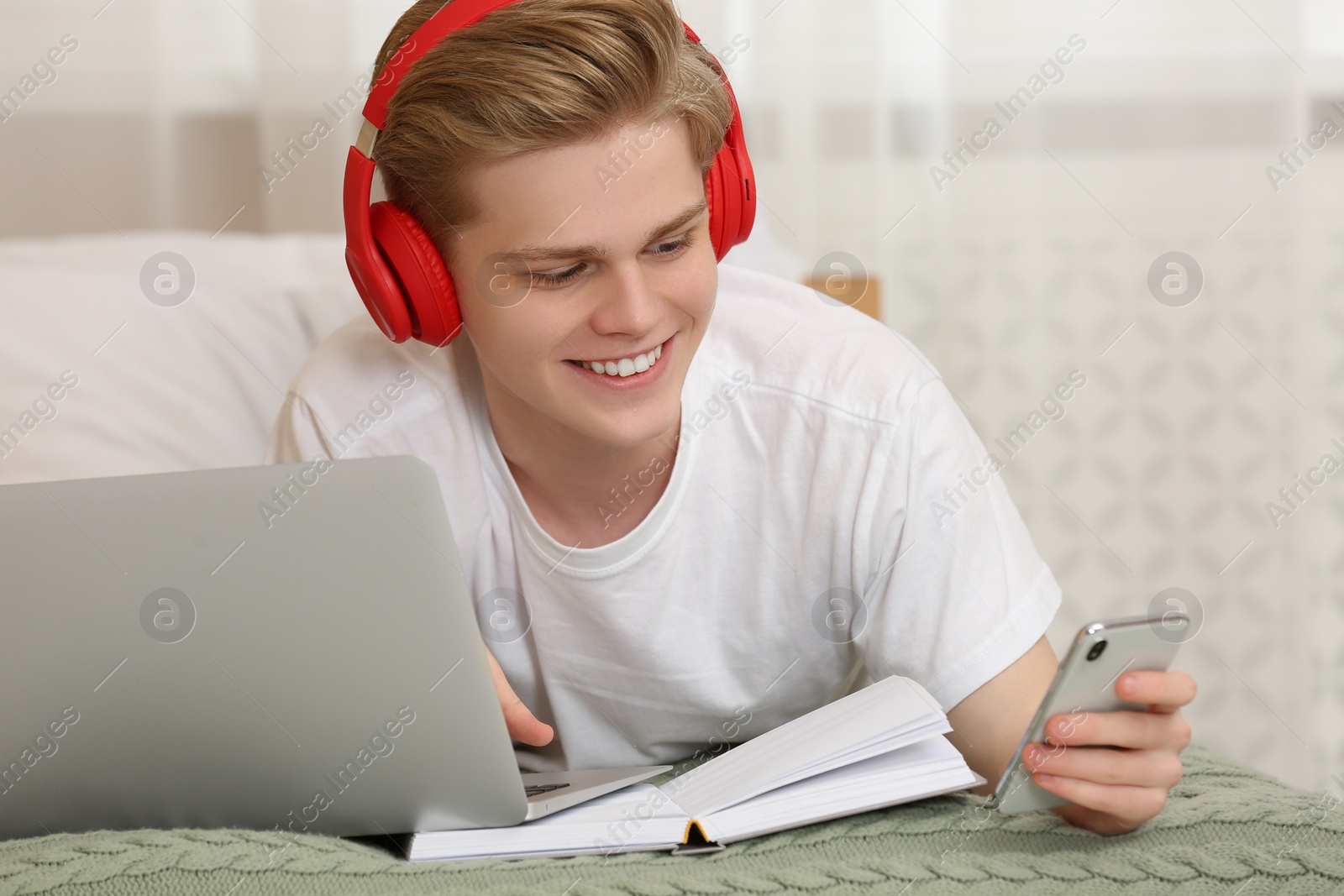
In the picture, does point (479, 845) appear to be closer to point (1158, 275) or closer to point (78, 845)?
point (78, 845)

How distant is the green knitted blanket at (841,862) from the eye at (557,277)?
1.43ft

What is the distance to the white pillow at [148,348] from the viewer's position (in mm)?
1284

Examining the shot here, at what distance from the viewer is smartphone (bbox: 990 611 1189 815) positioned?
0.64m

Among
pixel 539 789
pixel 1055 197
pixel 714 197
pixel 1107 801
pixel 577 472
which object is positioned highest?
pixel 1055 197

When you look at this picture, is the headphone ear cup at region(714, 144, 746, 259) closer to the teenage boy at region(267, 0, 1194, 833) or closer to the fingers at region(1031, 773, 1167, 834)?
the teenage boy at region(267, 0, 1194, 833)

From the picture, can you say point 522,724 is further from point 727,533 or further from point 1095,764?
point 1095,764

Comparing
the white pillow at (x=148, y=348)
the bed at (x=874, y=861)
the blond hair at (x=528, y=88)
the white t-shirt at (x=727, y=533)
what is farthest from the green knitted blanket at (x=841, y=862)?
the white pillow at (x=148, y=348)

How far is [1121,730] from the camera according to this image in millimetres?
717

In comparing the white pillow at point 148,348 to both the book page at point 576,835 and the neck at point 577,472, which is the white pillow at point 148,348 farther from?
the book page at point 576,835

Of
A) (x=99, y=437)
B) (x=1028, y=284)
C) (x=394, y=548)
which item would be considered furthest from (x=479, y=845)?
(x=1028, y=284)

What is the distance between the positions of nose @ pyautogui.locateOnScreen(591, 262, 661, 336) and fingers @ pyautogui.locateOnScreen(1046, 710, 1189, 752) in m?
0.43

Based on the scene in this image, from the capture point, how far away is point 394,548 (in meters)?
0.62

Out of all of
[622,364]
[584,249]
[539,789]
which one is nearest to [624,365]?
[622,364]

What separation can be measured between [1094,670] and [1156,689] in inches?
2.7
